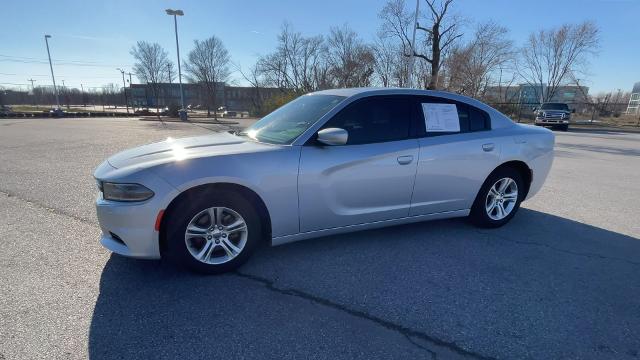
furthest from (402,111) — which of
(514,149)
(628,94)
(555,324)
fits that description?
(628,94)

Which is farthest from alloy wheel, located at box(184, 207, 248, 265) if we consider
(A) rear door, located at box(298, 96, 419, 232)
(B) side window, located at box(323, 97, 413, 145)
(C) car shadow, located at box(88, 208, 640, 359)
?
(B) side window, located at box(323, 97, 413, 145)

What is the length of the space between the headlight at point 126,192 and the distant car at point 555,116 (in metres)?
29.6

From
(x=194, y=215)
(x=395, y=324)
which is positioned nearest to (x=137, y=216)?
(x=194, y=215)

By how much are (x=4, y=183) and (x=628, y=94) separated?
9411 cm

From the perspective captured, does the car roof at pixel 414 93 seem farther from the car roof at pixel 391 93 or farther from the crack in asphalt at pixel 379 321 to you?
the crack in asphalt at pixel 379 321

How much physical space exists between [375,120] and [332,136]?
0.72m

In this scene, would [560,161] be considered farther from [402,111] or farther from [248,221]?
[248,221]

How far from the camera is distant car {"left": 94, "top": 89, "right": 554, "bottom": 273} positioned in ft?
8.75

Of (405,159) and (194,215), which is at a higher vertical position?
(405,159)

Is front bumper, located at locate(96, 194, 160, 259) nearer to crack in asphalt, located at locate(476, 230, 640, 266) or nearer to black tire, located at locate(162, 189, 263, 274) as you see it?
black tire, located at locate(162, 189, 263, 274)

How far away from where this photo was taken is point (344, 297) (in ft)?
8.64

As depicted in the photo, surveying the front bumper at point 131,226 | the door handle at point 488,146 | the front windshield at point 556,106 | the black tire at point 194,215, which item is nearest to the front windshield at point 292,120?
the black tire at point 194,215

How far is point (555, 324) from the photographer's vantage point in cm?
238

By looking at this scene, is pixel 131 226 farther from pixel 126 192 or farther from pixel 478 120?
pixel 478 120
